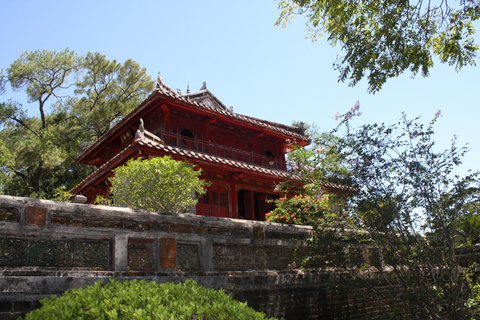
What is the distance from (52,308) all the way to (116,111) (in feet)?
68.1

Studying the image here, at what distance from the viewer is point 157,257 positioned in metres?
4.89

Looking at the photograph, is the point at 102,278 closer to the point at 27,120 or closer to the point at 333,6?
the point at 333,6

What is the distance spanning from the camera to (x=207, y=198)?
1155cm

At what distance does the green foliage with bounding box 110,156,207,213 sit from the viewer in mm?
6219

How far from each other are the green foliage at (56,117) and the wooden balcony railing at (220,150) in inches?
407

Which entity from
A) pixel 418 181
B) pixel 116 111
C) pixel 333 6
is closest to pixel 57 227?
pixel 418 181

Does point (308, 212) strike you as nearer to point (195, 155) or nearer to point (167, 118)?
point (195, 155)

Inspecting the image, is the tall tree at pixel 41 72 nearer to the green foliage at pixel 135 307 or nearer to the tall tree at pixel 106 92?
the tall tree at pixel 106 92

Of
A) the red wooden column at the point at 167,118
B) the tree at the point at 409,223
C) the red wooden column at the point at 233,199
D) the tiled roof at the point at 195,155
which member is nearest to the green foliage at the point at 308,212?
the tree at the point at 409,223

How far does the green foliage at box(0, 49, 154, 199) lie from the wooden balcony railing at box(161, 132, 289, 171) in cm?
1033

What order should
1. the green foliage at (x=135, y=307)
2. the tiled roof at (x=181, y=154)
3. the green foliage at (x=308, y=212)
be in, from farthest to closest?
the tiled roof at (x=181, y=154) < the green foliage at (x=308, y=212) < the green foliage at (x=135, y=307)

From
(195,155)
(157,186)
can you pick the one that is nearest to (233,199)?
(195,155)

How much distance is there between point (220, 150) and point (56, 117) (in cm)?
1426

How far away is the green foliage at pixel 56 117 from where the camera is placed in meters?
19.0
